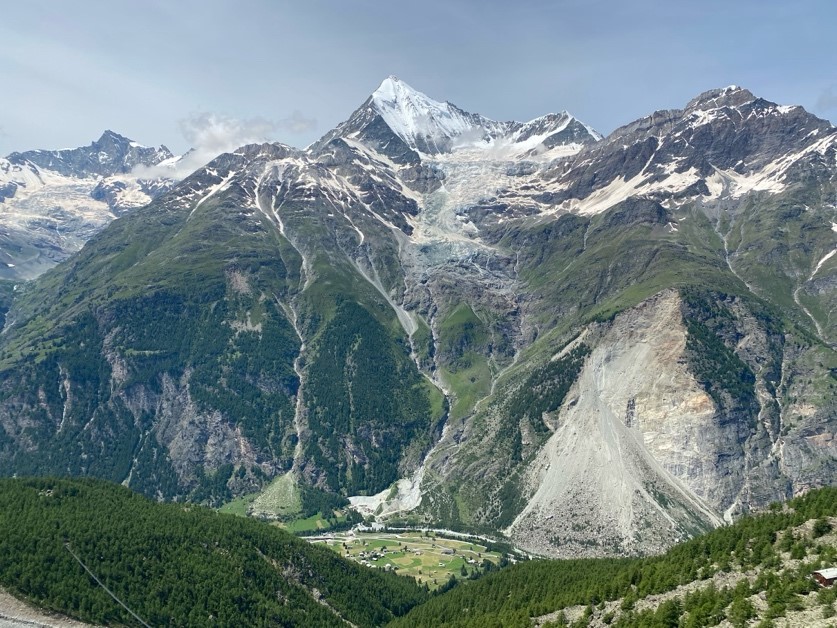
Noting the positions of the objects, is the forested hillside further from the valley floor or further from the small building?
the valley floor

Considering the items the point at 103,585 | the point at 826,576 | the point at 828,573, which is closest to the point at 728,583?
the point at 828,573

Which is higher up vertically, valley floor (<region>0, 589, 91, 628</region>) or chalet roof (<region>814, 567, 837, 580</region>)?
chalet roof (<region>814, 567, 837, 580</region>)

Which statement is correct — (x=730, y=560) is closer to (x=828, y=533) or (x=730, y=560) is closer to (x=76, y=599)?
(x=828, y=533)

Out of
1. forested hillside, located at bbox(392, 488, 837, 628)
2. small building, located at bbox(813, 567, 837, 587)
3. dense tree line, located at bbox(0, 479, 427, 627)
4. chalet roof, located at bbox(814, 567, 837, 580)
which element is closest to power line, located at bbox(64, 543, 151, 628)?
dense tree line, located at bbox(0, 479, 427, 627)

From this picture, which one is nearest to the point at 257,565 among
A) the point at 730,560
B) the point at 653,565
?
the point at 653,565

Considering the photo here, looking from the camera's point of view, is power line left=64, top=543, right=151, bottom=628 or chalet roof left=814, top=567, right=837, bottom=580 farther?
power line left=64, top=543, right=151, bottom=628

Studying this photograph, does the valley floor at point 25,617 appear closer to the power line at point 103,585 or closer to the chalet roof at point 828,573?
the power line at point 103,585

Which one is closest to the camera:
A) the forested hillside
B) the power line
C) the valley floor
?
the forested hillside

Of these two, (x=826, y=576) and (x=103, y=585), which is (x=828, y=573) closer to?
(x=826, y=576)

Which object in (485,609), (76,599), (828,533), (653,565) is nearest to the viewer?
(828,533)
